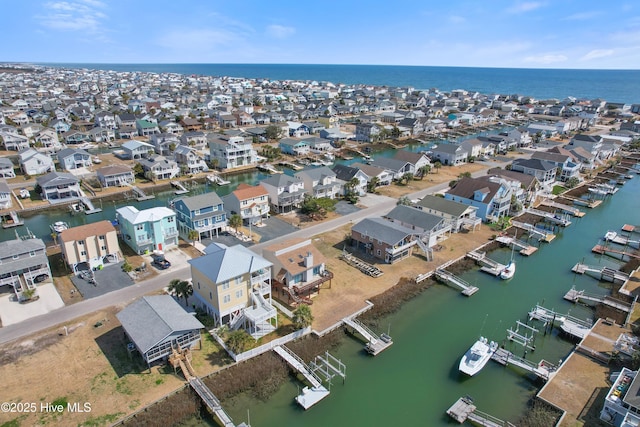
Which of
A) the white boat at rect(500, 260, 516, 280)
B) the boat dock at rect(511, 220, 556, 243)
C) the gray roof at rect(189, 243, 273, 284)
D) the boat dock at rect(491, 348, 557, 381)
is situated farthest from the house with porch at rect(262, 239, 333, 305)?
the boat dock at rect(511, 220, 556, 243)

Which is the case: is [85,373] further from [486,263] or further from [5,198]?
[5,198]

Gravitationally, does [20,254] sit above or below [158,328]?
above

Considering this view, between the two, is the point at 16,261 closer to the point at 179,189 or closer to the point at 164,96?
the point at 179,189

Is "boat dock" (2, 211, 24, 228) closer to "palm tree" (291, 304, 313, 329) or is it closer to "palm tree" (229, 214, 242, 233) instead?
"palm tree" (229, 214, 242, 233)

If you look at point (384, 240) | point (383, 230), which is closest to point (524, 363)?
point (384, 240)

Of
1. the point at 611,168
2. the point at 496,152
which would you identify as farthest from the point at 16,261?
the point at 611,168

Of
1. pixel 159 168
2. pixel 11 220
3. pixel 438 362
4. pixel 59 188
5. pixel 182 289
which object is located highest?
pixel 159 168

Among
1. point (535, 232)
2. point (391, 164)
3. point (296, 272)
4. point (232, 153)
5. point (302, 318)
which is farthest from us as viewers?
point (232, 153)
